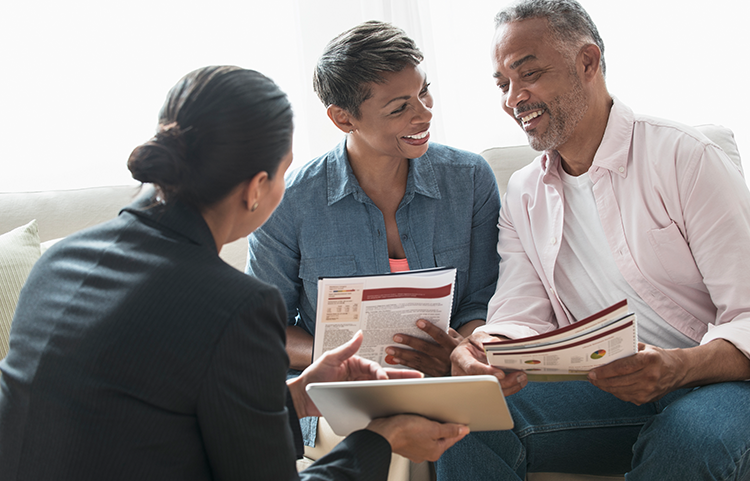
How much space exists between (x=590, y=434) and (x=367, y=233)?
75cm

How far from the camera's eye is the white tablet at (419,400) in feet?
2.89

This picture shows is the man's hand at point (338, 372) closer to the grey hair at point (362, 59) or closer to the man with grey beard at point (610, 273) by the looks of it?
the man with grey beard at point (610, 273)

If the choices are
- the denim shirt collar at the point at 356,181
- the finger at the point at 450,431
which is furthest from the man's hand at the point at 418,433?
the denim shirt collar at the point at 356,181

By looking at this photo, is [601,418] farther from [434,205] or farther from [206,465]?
[206,465]

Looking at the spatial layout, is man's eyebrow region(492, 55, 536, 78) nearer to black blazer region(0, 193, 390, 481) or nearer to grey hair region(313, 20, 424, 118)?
grey hair region(313, 20, 424, 118)

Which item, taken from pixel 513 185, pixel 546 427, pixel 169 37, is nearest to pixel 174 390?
pixel 546 427

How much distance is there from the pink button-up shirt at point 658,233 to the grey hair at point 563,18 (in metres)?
0.19

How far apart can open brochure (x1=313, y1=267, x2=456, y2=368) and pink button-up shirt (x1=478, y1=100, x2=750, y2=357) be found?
0.20 m

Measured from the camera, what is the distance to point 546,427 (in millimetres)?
1285

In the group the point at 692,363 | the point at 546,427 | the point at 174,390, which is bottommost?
the point at 546,427

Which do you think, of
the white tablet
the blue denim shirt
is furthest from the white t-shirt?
the white tablet

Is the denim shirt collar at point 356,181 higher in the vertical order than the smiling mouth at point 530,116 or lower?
lower

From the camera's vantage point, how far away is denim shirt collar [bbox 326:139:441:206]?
1.68 m

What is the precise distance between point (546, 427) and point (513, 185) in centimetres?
68
